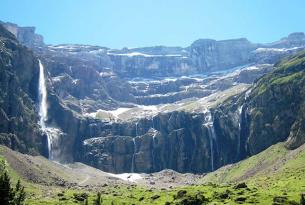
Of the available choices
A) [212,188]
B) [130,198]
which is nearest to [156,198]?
[130,198]

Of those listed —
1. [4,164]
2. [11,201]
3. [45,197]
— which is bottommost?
[45,197]

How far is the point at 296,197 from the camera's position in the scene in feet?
479

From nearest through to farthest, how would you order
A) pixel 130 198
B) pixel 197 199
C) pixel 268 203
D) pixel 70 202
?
1. pixel 268 203
2. pixel 197 199
3. pixel 70 202
4. pixel 130 198

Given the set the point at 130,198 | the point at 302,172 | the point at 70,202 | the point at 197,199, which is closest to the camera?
the point at 197,199

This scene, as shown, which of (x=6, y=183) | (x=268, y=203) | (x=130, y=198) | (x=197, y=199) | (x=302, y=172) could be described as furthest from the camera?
(x=302, y=172)

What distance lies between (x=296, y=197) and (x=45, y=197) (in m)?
95.9

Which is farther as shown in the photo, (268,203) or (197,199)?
(197,199)

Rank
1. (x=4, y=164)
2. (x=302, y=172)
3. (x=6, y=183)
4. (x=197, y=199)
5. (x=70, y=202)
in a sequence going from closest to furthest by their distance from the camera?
(x=6, y=183) → (x=4, y=164) → (x=197, y=199) → (x=70, y=202) → (x=302, y=172)

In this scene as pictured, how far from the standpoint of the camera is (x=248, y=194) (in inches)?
6250

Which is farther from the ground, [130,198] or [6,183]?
[6,183]

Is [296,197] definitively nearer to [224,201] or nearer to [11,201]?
[224,201]

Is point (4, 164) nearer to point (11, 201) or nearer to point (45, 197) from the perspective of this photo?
point (11, 201)

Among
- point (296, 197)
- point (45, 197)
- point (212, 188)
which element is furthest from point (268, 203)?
point (45, 197)

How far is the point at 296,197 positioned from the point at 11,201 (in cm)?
10683
